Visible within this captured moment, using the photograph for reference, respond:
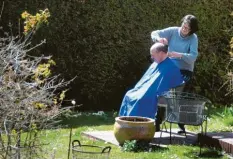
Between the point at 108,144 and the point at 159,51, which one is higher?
the point at 159,51

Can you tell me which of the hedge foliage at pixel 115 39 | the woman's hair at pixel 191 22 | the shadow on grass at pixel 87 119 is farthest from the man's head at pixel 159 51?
the hedge foliage at pixel 115 39

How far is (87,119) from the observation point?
30.3ft

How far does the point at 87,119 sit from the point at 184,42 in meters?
2.37

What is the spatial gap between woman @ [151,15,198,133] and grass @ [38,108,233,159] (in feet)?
3.08

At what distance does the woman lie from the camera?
7.53 metres

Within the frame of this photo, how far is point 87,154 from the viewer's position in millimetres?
4887

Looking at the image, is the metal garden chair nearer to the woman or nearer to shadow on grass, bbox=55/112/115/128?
the woman

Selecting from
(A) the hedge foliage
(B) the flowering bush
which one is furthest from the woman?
(B) the flowering bush

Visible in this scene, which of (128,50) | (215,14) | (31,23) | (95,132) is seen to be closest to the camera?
(31,23)

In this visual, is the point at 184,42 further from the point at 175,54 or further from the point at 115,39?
the point at 115,39

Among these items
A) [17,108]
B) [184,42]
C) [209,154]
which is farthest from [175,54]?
[17,108]

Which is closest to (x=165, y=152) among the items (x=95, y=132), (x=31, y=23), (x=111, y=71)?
(x=95, y=132)

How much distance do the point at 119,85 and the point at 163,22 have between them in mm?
1517

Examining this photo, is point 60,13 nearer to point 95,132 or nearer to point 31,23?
point 95,132
